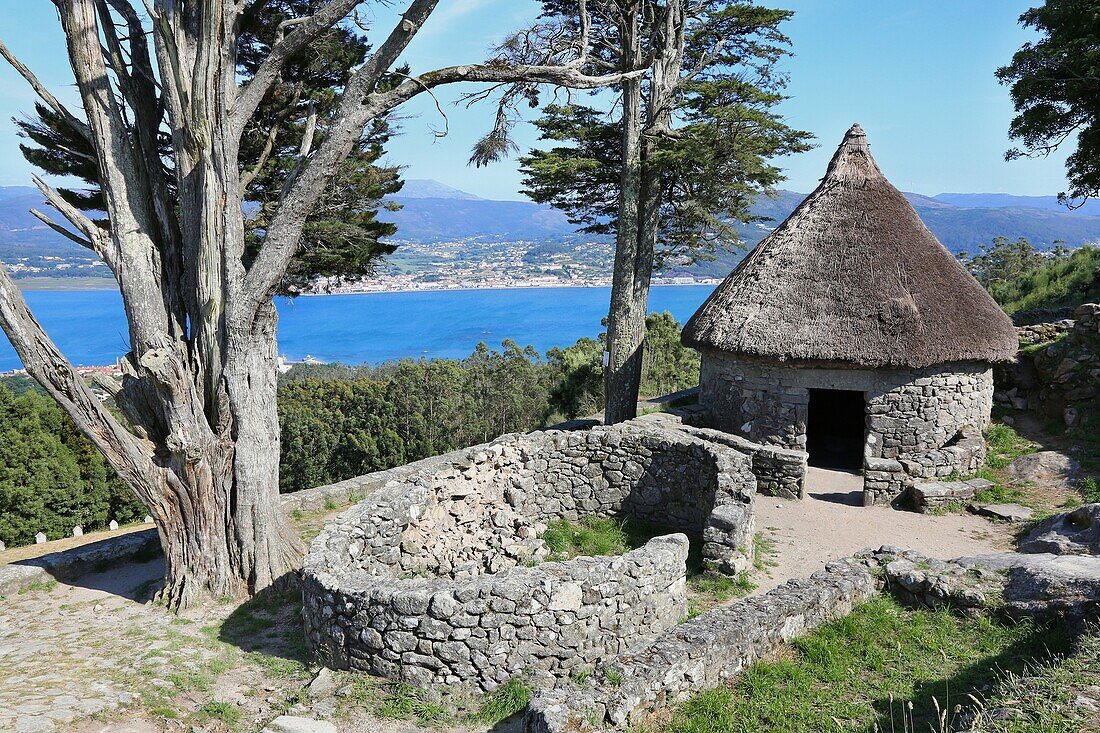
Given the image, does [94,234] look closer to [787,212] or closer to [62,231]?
[62,231]

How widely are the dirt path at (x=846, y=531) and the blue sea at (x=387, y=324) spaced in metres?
33.3

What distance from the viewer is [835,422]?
15.3 metres

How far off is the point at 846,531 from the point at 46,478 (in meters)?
17.8

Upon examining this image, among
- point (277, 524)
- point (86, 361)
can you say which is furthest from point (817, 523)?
point (86, 361)

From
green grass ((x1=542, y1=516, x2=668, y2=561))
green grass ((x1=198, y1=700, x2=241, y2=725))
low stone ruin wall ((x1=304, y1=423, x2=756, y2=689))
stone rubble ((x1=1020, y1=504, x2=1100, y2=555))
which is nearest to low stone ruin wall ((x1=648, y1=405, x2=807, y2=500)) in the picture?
low stone ruin wall ((x1=304, y1=423, x2=756, y2=689))

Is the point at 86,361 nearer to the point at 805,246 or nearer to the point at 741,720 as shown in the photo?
Answer: the point at 805,246

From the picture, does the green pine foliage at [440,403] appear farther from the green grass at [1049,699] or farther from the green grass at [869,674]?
the green grass at [1049,699]

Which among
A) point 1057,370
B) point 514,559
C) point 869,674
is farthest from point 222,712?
point 1057,370

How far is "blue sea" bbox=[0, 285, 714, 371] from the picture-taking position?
59.4 meters

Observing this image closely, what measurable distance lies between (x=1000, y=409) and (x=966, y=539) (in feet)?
18.2

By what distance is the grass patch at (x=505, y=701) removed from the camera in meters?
5.13

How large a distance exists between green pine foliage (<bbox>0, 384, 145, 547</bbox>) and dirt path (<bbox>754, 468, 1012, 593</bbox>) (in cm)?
1468

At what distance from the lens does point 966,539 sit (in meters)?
9.32

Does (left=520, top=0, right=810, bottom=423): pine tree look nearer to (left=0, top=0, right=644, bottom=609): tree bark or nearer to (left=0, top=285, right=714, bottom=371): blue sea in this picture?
(left=0, top=0, right=644, bottom=609): tree bark
